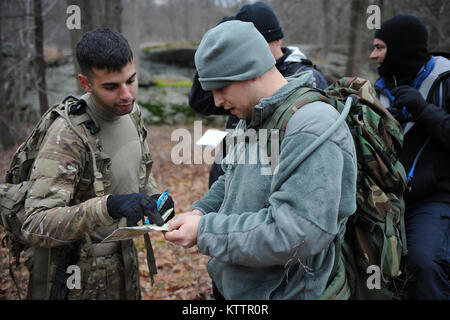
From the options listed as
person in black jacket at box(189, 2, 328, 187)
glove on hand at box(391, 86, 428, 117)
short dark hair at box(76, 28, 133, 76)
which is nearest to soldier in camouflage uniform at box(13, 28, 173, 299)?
short dark hair at box(76, 28, 133, 76)

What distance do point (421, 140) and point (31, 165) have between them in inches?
122

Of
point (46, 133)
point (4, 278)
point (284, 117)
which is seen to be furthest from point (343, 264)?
point (4, 278)

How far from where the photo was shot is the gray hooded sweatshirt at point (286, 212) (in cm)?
139

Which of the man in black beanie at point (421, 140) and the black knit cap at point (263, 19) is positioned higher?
the black knit cap at point (263, 19)

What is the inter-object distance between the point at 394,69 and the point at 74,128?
2.86 m

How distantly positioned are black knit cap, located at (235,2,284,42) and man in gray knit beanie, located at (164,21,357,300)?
152 cm

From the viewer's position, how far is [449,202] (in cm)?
270

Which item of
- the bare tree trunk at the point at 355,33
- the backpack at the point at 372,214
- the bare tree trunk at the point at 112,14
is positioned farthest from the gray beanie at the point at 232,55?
the bare tree trunk at the point at 112,14

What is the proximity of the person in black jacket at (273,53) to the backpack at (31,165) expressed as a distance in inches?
47.3

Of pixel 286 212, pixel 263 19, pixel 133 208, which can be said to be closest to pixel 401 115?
pixel 263 19

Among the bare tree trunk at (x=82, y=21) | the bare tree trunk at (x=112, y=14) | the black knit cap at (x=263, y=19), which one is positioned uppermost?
the bare tree trunk at (x=112, y=14)

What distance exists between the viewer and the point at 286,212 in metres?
1.40

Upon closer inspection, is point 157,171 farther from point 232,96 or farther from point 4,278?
point 232,96

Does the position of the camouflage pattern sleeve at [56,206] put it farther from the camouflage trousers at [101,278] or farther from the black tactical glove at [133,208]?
the camouflage trousers at [101,278]
